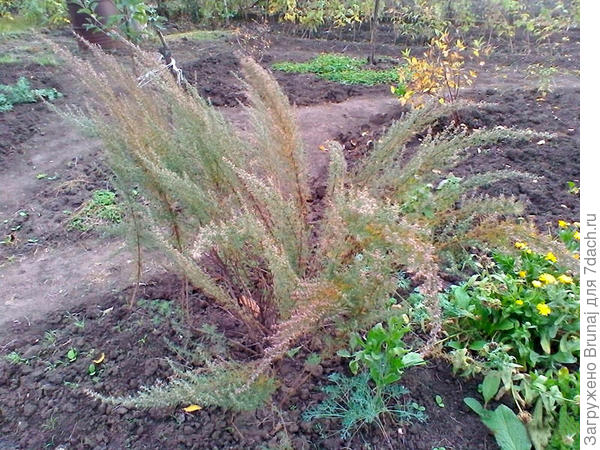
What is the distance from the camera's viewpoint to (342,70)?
6516 mm

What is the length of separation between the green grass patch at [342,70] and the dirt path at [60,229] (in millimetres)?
664

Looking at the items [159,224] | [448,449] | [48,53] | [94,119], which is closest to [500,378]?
[448,449]

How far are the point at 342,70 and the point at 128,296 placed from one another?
5.00m

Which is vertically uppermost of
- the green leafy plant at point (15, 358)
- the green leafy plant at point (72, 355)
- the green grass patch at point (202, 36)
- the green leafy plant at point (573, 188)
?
the green grass patch at point (202, 36)

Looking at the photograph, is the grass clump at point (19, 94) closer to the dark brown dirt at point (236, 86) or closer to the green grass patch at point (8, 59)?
the green grass patch at point (8, 59)

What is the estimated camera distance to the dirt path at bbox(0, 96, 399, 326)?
8.61ft

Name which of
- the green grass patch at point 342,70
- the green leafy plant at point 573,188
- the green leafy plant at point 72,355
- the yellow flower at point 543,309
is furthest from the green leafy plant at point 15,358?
the green grass patch at point 342,70

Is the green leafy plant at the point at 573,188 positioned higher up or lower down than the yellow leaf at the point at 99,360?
higher up

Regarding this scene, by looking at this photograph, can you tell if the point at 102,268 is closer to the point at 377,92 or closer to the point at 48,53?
the point at 377,92

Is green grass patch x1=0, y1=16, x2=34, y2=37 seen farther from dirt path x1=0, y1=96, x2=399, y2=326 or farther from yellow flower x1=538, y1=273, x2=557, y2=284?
yellow flower x1=538, y1=273, x2=557, y2=284

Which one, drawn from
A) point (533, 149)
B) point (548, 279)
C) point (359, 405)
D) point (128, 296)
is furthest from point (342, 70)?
point (359, 405)

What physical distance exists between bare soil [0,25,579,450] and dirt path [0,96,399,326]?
1 centimetres

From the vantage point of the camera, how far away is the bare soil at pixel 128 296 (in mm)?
1786

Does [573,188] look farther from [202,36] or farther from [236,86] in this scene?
[202,36]
